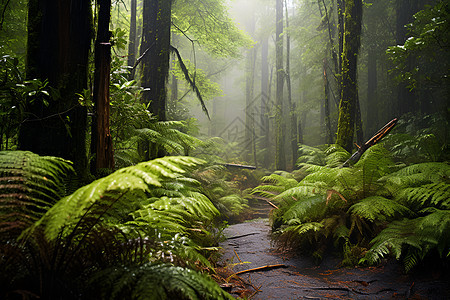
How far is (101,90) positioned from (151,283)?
7.32 feet

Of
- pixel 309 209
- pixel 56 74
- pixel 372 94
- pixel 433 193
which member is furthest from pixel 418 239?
pixel 372 94

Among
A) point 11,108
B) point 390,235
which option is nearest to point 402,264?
point 390,235

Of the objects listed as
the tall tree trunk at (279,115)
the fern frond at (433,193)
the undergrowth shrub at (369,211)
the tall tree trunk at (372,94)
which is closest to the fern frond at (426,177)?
the undergrowth shrub at (369,211)

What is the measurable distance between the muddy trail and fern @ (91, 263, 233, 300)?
1.21 metres

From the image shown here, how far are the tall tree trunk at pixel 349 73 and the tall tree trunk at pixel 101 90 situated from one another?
541 cm

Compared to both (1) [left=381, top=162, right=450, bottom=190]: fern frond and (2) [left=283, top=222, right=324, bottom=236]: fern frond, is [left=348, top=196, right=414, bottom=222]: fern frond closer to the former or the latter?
(1) [left=381, top=162, right=450, bottom=190]: fern frond

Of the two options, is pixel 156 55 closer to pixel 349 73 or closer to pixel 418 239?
pixel 349 73

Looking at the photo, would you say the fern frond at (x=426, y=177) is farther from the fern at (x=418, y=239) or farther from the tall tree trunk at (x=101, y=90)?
the tall tree trunk at (x=101, y=90)

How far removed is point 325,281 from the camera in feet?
8.87

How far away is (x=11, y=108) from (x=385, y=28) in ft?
62.8

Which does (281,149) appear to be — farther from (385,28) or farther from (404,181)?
(404,181)

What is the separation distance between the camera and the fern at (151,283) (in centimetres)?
112

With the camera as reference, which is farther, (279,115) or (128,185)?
(279,115)

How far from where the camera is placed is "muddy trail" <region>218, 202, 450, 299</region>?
2.24 metres
